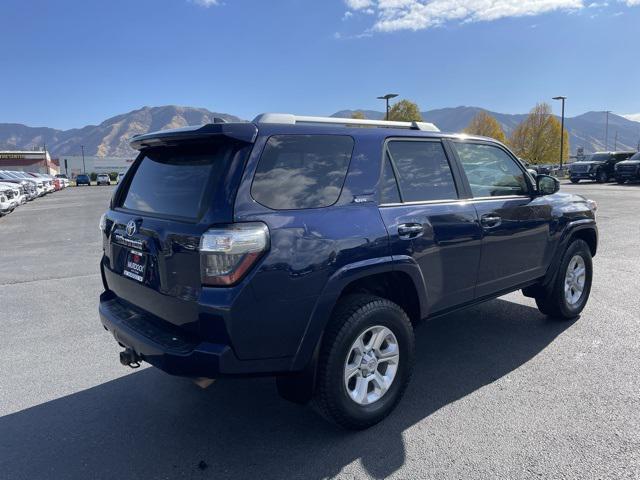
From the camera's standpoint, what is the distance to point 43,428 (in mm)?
3109

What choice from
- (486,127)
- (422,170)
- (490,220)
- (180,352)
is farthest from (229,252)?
(486,127)

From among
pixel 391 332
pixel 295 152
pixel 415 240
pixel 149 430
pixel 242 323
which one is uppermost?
pixel 295 152

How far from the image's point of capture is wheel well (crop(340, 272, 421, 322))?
318 cm

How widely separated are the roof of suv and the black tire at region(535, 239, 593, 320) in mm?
1951

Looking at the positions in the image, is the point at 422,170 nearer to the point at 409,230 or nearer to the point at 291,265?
the point at 409,230

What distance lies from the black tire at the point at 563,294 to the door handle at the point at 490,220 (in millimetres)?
1262

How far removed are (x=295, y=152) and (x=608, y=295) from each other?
4.86 metres

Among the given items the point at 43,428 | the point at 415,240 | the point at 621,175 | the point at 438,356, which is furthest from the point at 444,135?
the point at 621,175

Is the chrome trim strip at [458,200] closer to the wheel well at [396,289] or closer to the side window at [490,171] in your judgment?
the side window at [490,171]

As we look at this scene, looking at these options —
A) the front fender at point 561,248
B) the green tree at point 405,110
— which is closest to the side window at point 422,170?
the front fender at point 561,248

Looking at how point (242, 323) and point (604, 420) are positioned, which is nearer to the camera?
point (242, 323)

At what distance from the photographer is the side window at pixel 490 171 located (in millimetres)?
3928

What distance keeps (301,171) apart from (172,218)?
2.60 ft

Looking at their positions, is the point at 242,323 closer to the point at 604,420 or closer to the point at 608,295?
the point at 604,420
